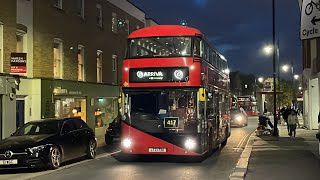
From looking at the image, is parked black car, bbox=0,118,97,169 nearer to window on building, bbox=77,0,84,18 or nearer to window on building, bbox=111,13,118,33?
window on building, bbox=77,0,84,18

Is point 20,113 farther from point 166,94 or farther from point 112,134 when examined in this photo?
point 166,94

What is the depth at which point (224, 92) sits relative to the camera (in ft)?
75.8

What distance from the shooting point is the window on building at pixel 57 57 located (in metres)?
26.2

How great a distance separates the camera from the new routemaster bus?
1608 cm

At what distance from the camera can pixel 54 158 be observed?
15.0m

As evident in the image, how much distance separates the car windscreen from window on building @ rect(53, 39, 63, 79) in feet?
31.8

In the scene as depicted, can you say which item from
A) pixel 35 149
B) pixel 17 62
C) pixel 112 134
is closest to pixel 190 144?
pixel 35 149

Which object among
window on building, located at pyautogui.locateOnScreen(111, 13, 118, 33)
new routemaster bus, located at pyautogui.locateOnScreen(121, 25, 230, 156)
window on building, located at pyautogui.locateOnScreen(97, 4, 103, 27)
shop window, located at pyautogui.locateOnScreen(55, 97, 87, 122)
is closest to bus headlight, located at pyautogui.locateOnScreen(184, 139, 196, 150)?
new routemaster bus, located at pyautogui.locateOnScreen(121, 25, 230, 156)

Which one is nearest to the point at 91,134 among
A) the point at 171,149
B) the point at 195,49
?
the point at 171,149

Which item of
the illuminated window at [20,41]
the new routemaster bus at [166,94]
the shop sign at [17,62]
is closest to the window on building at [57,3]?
the illuminated window at [20,41]

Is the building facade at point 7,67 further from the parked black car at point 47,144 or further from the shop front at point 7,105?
the parked black car at point 47,144

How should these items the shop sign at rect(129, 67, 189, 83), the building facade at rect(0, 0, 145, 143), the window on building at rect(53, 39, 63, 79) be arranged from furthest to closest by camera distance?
the window on building at rect(53, 39, 63, 79) → the building facade at rect(0, 0, 145, 143) → the shop sign at rect(129, 67, 189, 83)

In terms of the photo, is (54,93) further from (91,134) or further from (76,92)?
(91,134)

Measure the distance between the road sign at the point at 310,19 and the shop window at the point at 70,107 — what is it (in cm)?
2085
